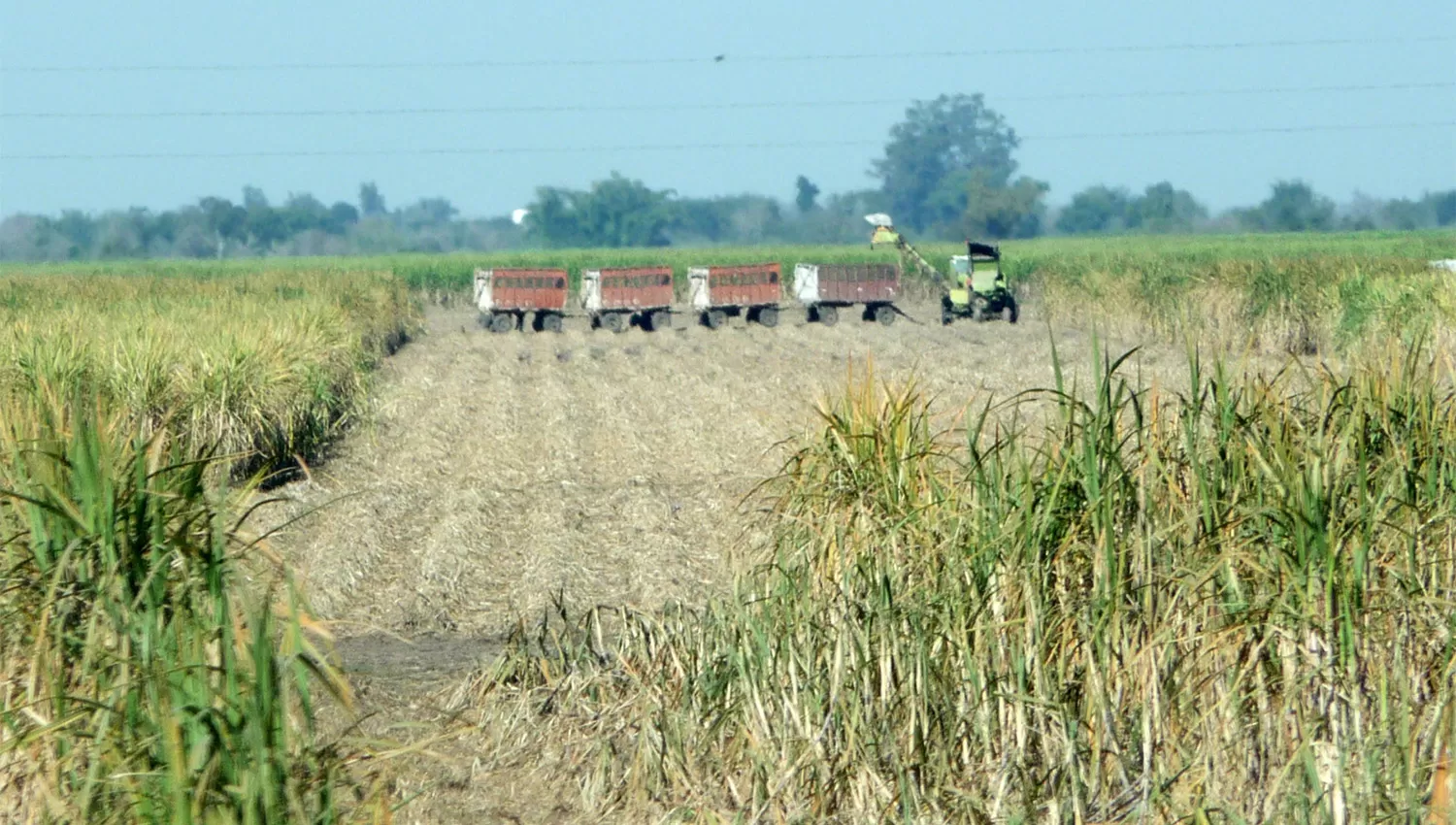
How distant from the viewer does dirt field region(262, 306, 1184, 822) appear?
25.4ft

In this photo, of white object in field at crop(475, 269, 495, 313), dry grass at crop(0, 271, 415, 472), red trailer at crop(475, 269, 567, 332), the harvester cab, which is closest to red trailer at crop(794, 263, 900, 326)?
the harvester cab

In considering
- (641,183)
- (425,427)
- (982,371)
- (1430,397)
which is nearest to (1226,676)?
(1430,397)

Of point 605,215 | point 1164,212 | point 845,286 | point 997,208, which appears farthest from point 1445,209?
point 845,286

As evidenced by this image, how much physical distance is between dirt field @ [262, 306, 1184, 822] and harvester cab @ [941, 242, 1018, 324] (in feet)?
20.7

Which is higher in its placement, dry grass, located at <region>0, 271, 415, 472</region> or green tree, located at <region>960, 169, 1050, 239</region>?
green tree, located at <region>960, 169, 1050, 239</region>

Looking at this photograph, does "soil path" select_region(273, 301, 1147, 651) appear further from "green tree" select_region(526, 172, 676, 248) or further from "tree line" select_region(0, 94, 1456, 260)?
"green tree" select_region(526, 172, 676, 248)

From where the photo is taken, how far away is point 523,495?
11805mm

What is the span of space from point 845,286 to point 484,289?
22.8 ft

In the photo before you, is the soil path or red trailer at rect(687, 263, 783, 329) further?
red trailer at rect(687, 263, 783, 329)

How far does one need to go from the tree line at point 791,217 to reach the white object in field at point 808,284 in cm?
4467

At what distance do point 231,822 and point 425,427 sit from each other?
1205cm

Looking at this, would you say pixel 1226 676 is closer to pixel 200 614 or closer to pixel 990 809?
pixel 990 809

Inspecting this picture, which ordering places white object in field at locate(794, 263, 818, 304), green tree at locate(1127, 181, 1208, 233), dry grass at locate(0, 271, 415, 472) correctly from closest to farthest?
dry grass at locate(0, 271, 415, 472), white object in field at locate(794, 263, 818, 304), green tree at locate(1127, 181, 1208, 233)

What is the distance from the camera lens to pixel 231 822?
3.44m
